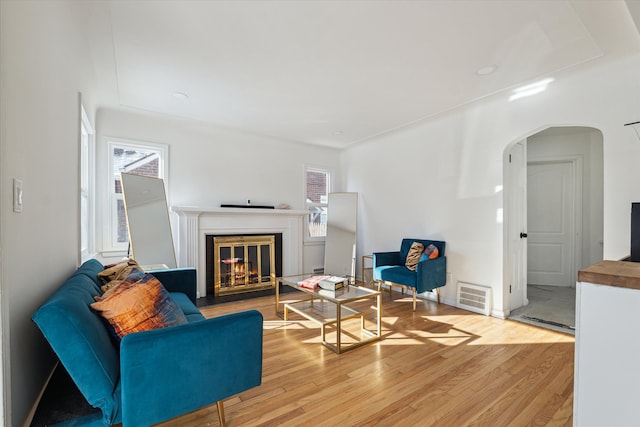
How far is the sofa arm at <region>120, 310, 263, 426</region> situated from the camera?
4.07 ft

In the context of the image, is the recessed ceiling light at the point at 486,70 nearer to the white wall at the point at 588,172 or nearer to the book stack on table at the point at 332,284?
the book stack on table at the point at 332,284

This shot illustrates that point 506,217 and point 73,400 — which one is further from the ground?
point 506,217

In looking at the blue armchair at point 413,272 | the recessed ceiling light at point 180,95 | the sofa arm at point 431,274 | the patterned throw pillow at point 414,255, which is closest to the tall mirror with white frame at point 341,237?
the blue armchair at point 413,272

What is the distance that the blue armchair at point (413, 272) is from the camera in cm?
368

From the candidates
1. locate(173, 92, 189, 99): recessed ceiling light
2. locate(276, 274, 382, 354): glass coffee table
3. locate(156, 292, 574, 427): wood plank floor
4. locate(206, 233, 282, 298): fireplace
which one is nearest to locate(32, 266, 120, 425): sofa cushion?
locate(156, 292, 574, 427): wood plank floor

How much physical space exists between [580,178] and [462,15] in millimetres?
4308

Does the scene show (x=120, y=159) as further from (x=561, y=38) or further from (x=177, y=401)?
(x=561, y=38)

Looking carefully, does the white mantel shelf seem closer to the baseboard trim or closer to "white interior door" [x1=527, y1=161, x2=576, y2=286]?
the baseboard trim

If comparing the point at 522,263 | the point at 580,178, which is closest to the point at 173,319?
the point at 522,263

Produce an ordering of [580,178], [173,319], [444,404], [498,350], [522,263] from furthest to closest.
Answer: [580,178] < [522,263] < [498,350] < [444,404] < [173,319]

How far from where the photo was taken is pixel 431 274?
3.78 metres

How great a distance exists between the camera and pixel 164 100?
362cm

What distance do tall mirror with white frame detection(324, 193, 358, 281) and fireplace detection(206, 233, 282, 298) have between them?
0.97 metres

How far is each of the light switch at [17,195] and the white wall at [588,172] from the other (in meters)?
5.96
